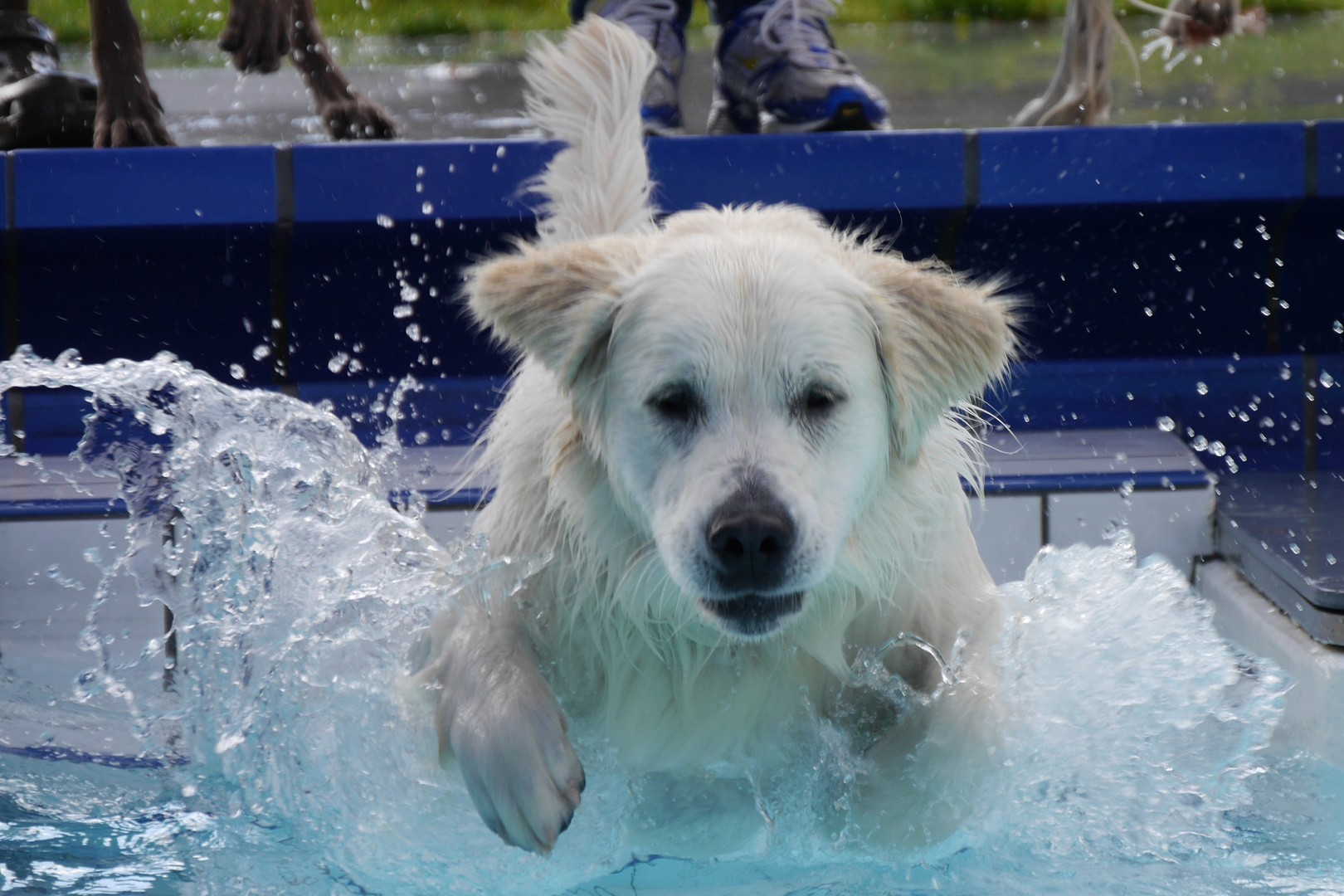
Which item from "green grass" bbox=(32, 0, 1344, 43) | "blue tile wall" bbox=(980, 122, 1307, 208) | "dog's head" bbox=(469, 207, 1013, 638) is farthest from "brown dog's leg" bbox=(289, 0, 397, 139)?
"green grass" bbox=(32, 0, 1344, 43)

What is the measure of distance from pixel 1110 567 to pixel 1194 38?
7.63ft

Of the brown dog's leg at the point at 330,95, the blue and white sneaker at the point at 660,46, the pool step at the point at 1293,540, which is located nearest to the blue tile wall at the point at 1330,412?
the pool step at the point at 1293,540

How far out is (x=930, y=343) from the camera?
221cm

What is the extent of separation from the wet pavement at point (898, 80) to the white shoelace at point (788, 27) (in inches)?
39.1

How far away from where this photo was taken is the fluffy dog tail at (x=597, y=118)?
9.28 feet

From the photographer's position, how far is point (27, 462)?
3.70 meters

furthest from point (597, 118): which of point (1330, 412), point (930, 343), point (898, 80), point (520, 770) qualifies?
point (898, 80)

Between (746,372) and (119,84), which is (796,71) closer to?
(119,84)

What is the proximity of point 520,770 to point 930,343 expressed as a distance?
3.05 feet

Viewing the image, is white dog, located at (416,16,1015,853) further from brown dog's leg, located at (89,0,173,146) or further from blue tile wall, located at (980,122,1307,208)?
brown dog's leg, located at (89,0,173,146)

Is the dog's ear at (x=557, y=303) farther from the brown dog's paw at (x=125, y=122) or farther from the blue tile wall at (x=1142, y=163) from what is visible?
the brown dog's paw at (x=125, y=122)

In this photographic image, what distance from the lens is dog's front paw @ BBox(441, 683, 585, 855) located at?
6.44ft

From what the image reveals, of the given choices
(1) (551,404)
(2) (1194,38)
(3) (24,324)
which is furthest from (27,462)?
(2) (1194,38)

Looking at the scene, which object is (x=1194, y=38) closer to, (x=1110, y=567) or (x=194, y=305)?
(x=1110, y=567)
